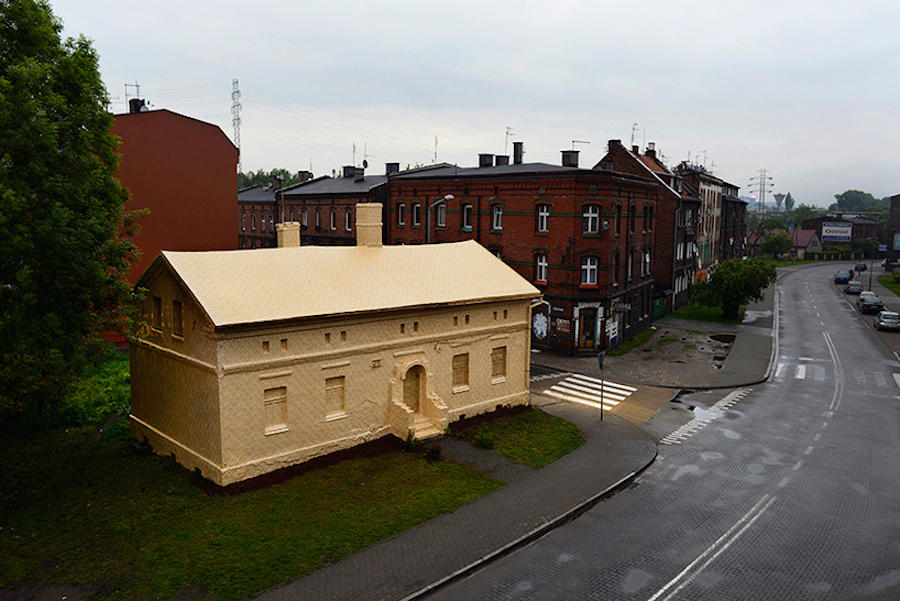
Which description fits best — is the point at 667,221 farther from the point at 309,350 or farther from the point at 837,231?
the point at 837,231

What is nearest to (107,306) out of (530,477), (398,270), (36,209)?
(36,209)

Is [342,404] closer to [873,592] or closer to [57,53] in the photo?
[57,53]

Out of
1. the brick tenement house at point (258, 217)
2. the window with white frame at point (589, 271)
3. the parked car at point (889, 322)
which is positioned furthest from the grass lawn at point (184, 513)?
the brick tenement house at point (258, 217)

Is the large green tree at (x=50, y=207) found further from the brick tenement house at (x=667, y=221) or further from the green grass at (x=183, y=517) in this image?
the brick tenement house at (x=667, y=221)

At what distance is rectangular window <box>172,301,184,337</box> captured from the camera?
18.2 meters

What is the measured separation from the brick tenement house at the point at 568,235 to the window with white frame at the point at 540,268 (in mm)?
61

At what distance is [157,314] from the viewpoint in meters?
19.4

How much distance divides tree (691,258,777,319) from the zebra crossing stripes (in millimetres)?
18345

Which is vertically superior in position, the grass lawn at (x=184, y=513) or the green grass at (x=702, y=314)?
the green grass at (x=702, y=314)

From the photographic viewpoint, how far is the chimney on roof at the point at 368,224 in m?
22.9

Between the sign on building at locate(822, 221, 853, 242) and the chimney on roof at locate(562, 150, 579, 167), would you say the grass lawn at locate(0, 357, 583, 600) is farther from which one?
the sign on building at locate(822, 221, 853, 242)

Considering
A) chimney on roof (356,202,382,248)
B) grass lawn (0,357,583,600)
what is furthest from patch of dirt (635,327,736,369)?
chimney on roof (356,202,382,248)

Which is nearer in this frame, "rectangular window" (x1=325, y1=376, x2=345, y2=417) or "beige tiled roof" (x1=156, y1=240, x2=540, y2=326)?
"beige tiled roof" (x1=156, y1=240, x2=540, y2=326)

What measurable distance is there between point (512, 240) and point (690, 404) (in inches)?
614
